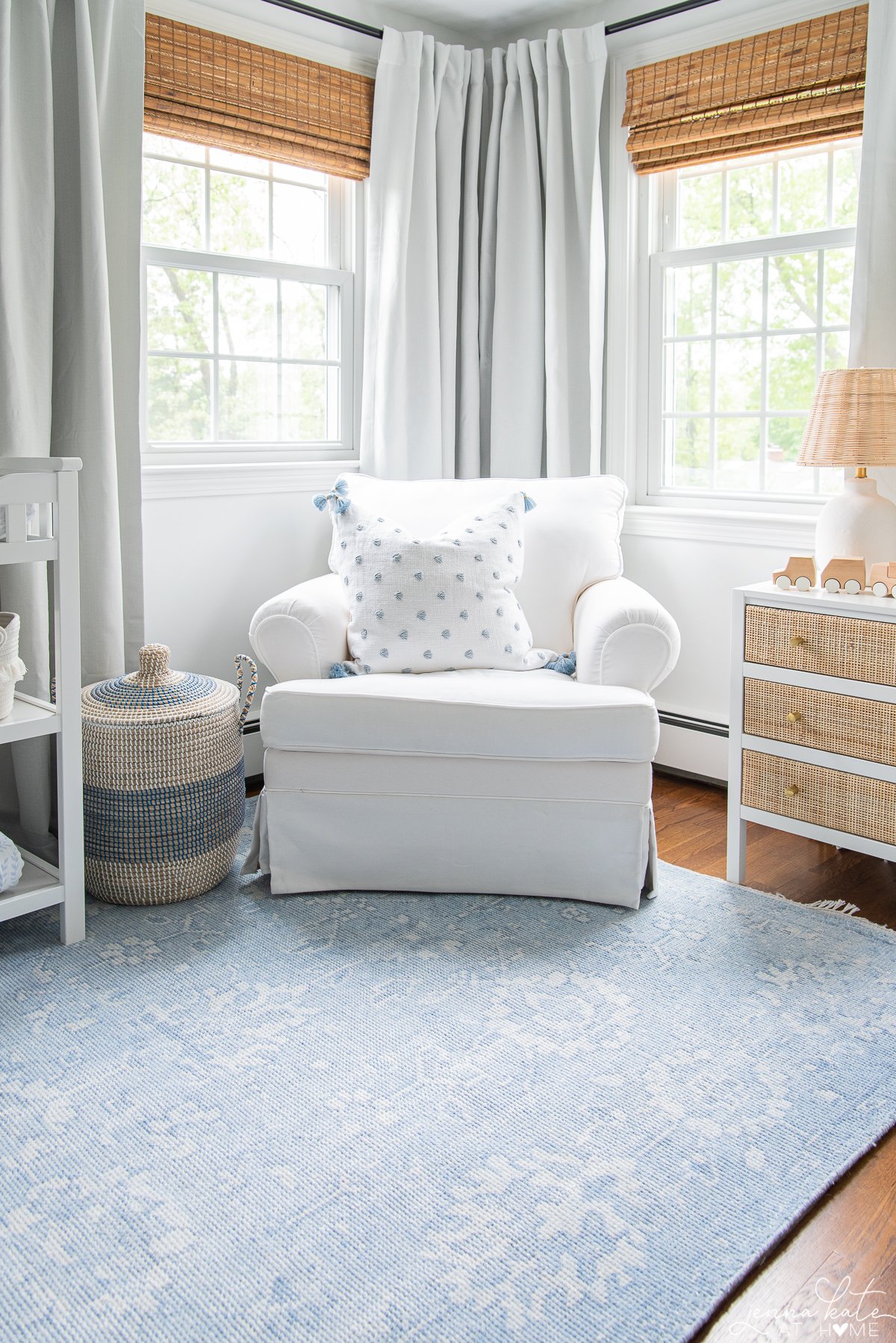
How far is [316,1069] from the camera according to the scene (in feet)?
5.92

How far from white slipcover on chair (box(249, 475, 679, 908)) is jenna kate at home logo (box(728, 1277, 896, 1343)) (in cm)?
107

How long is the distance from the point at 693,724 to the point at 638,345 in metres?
1.19

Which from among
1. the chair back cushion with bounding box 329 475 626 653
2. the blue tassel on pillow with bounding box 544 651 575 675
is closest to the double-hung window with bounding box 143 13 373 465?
the chair back cushion with bounding box 329 475 626 653

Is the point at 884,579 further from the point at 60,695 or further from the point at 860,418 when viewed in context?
the point at 60,695

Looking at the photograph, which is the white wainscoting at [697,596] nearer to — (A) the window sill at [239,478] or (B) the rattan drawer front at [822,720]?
(B) the rattan drawer front at [822,720]

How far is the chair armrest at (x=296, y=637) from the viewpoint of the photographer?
255 centimetres

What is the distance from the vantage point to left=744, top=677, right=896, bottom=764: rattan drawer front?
2.29 m

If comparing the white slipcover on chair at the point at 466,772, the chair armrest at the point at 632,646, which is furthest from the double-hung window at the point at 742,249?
the white slipcover on chair at the point at 466,772

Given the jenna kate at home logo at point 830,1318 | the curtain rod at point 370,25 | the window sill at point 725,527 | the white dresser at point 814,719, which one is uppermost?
the curtain rod at point 370,25

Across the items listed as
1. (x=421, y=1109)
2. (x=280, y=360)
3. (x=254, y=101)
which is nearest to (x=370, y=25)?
(x=254, y=101)

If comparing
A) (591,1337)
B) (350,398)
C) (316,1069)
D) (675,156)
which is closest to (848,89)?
(675,156)

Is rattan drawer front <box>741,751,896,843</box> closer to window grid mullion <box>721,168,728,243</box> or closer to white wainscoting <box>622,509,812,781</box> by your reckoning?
white wainscoting <box>622,509,812,781</box>

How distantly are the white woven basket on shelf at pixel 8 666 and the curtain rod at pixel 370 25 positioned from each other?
201 centimetres

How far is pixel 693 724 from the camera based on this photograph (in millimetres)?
3352
